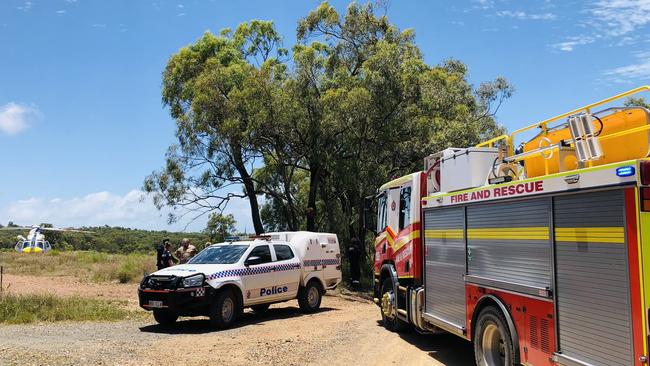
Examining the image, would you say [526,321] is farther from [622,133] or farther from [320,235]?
[320,235]

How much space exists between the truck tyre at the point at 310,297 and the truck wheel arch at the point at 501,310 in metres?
7.45

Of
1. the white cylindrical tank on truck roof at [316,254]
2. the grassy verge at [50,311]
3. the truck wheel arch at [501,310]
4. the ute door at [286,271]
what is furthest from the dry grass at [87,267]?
the truck wheel arch at [501,310]

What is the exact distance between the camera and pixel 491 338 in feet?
23.6

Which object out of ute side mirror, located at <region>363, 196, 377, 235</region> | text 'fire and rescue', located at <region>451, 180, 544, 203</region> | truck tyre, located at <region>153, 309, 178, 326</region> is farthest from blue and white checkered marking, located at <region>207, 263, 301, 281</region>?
text 'fire and rescue', located at <region>451, 180, 544, 203</region>

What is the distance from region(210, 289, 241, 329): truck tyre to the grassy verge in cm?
285

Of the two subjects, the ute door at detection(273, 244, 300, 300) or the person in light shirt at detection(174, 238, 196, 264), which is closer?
the ute door at detection(273, 244, 300, 300)

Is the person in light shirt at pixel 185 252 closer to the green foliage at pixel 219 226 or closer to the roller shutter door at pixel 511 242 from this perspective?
the green foliage at pixel 219 226

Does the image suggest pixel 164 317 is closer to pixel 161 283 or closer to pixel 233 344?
pixel 161 283

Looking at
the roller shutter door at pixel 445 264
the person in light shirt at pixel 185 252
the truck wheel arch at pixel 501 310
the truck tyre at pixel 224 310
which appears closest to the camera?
the truck wheel arch at pixel 501 310

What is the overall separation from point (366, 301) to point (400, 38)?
11094mm

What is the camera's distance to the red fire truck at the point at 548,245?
15.7ft

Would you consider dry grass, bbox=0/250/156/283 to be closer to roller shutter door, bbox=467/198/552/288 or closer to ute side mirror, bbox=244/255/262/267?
ute side mirror, bbox=244/255/262/267

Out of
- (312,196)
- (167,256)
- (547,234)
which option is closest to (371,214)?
(547,234)

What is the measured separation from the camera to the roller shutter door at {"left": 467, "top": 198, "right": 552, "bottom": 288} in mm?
5969
